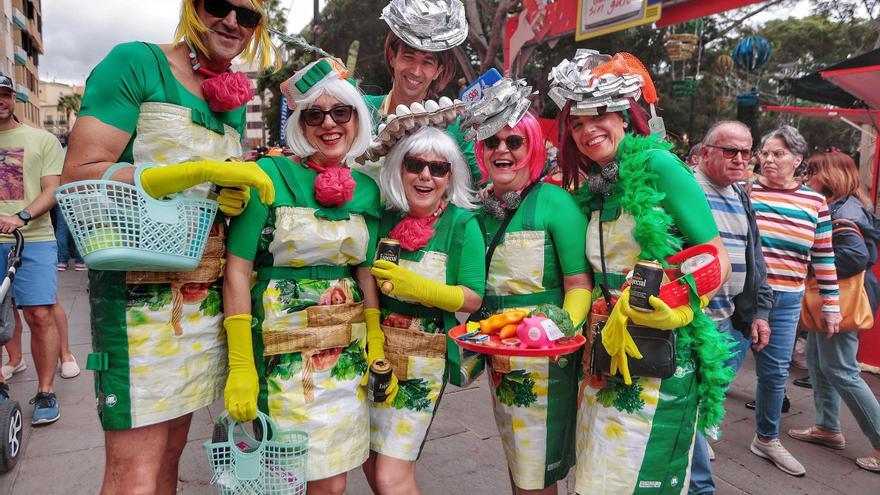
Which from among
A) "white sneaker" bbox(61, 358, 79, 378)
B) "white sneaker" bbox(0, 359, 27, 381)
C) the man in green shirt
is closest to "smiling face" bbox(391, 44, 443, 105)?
A: the man in green shirt

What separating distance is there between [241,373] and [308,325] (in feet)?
0.83

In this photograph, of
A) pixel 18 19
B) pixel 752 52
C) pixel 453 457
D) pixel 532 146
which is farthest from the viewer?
pixel 18 19

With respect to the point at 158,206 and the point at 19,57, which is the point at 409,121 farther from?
the point at 19,57

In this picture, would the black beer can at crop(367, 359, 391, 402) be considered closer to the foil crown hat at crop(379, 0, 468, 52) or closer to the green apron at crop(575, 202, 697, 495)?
the green apron at crop(575, 202, 697, 495)

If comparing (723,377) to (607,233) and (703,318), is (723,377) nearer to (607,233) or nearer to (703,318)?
(703,318)

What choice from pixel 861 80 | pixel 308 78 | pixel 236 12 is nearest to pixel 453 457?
pixel 308 78

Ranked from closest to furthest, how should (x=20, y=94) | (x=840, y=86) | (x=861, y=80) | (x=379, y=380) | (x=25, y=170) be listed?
(x=379, y=380)
(x=25, y=170)
(x=861, y=80)
(x=840, y=86)
(x=20, y=94)

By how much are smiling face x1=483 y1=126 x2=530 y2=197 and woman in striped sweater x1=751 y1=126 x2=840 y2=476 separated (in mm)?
2123

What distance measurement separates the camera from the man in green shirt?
2.71 meters

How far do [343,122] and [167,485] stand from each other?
147cm

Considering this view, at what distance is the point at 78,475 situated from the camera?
9.50 ft

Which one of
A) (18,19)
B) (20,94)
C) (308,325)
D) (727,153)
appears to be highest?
(18,19)

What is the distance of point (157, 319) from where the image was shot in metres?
1.74

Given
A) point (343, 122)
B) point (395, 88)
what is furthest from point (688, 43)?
point (343, 122)
